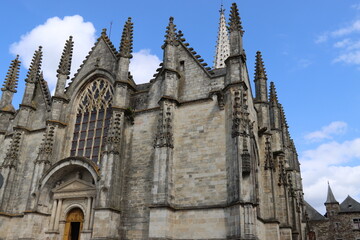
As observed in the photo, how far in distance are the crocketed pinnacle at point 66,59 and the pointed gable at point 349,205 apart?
1154 inches

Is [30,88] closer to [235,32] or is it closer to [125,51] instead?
[125,51]

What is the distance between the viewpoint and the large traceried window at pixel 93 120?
15.1 metres

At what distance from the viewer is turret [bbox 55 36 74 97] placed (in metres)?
16.6

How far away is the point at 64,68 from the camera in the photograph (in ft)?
55.5

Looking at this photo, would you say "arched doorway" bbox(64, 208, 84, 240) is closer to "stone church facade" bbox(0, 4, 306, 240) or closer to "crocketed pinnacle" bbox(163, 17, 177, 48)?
"stone church facade" bbox(0, 4, 306, 240)

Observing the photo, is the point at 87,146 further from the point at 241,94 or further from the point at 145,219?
Result: the point at 241,94

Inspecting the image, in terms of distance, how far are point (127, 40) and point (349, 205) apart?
28.7 m

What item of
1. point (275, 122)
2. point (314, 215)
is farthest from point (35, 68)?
point (314, 215)

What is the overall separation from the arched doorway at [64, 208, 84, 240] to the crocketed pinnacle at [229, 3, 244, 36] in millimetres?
9960

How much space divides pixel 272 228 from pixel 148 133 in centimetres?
659

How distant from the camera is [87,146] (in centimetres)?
1527

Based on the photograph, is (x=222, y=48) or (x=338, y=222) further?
(x=338, y=222)

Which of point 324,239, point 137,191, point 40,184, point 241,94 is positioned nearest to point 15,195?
point 40,184

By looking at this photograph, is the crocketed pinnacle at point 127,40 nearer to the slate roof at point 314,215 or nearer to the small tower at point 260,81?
the small tower at point 260,81
